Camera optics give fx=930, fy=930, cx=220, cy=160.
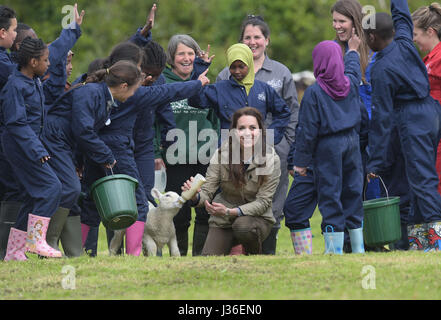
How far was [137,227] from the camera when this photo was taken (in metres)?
9.02

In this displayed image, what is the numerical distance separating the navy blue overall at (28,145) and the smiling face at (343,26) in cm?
307

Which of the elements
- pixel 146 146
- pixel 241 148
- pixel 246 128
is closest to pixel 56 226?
pixel 146 146

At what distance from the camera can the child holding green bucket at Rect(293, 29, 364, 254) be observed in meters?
8.48

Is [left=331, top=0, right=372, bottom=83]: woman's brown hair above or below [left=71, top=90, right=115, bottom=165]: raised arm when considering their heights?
above

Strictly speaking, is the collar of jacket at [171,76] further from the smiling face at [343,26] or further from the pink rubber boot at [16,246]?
the pink rubber boot at [16,246]

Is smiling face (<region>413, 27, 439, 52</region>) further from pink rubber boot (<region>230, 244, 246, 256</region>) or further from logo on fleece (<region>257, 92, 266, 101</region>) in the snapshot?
pink rubber boot (<region>230, 244, 246, 256</region>)

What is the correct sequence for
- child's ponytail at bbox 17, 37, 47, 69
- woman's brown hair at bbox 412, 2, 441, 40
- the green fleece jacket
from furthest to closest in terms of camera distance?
the green fleece jacket, woman's brown hair at bbox 412, 2, 441, 40, child's ponytail at bbox 17, 37, 47, 69

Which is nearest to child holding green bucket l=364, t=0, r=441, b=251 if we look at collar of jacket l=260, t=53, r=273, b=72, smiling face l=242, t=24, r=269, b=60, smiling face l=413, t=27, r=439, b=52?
smiling face l=413, t=27, r=439, b=52

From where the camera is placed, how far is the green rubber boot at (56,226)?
8.68 metres

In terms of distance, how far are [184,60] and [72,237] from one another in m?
2.42

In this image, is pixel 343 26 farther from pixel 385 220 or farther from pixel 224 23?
pixel 224 23
